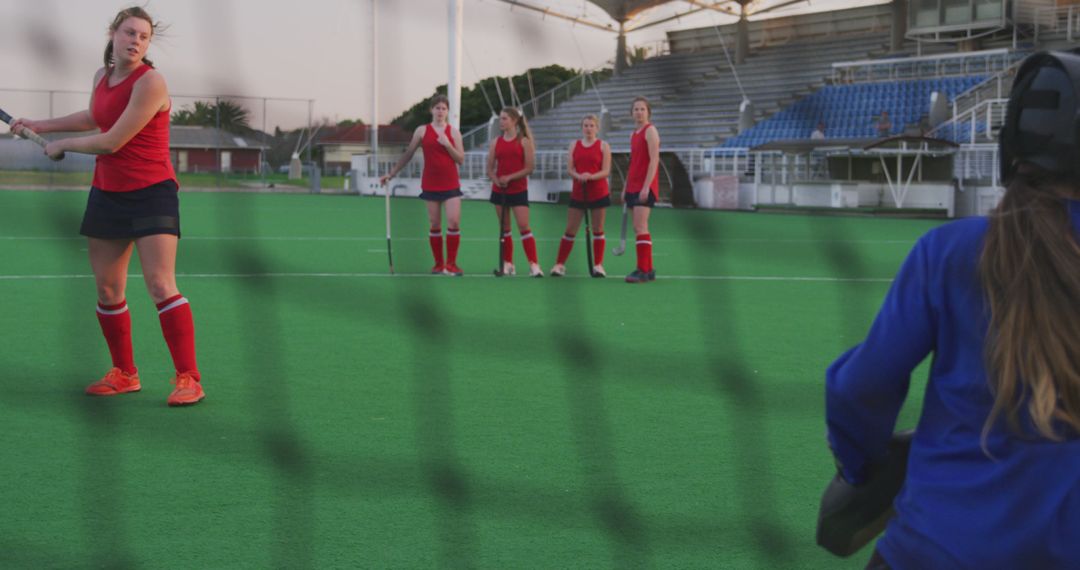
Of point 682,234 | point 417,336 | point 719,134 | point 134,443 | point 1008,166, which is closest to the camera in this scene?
point 1008,166

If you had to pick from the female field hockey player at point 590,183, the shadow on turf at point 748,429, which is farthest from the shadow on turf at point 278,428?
the female field hockey player at point 590,183

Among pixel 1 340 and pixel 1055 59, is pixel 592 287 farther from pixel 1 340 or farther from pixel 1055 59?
pixel 1055 59

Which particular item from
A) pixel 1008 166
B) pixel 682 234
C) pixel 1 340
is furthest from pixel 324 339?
pixel 682 234

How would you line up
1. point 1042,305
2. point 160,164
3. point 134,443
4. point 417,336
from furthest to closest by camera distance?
point 417,336 < point 160,164 < point 134,443 < point 1042,305

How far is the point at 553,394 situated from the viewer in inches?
220

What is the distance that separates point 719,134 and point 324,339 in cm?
2532

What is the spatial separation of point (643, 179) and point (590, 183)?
56 centimetres

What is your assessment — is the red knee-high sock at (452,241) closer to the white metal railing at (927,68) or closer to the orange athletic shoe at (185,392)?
the orange athletic shoe at (185,392)

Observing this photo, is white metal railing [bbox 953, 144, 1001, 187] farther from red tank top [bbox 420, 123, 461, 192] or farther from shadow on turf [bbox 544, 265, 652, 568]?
shadow on turf [bbox 544, 265, 652, 568]

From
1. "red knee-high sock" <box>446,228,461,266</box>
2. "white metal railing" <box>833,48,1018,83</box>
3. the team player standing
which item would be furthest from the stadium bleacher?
"red knee-high sock" <box>446,228,461,266</box>

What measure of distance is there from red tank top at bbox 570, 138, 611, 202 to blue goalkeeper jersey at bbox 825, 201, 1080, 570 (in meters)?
9.47

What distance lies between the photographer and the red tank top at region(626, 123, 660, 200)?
10.8 metres

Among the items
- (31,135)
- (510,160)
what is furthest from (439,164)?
(31,135)

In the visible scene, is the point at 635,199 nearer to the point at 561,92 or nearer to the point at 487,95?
the point at 487,95
